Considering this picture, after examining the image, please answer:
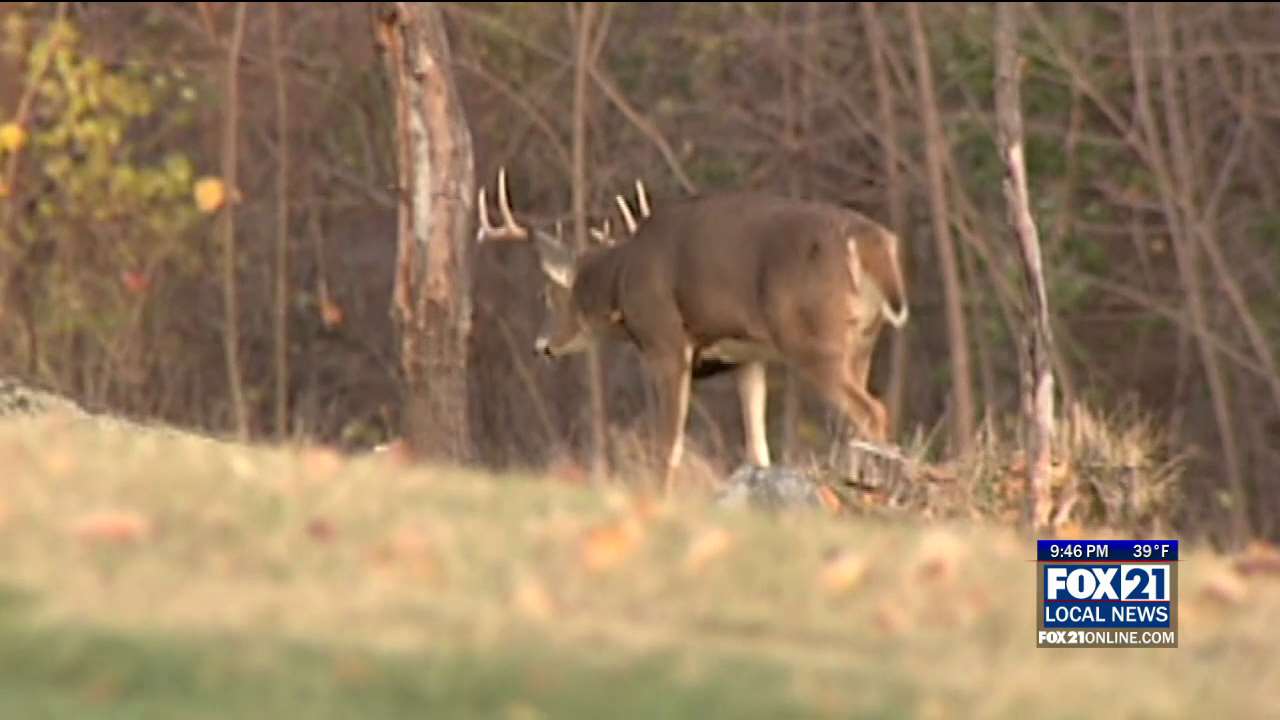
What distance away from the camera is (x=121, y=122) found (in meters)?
29.7

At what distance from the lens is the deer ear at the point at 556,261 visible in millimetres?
21234

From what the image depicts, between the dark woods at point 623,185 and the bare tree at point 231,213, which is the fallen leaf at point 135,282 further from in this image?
the bare tree at point 231,213

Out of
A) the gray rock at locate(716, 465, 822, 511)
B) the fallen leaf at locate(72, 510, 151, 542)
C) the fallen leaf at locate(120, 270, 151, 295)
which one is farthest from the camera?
the fallen leaf at locate(120, 270, 151, 295)

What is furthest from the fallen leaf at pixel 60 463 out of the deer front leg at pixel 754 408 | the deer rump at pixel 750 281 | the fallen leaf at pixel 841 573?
the deer rump at pixel 750 281

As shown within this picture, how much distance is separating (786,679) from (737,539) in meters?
1.45

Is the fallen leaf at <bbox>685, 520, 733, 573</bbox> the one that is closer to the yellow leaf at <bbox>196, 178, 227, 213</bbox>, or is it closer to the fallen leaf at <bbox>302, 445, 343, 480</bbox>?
the fallen leaf at <bbox>302, 445, 343, 480</bbox>

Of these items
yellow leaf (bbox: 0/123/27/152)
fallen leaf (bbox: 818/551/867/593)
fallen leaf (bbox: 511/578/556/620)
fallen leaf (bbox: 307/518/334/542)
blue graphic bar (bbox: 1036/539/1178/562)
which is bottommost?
Answer: fallen leaf (bbox: 511/578/556/620)

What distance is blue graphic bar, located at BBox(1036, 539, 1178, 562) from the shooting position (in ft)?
32.4

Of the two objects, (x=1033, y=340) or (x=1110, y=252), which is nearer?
(x=1033, y=340)

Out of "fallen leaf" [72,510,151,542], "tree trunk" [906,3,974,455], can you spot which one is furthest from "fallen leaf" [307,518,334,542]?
"tree trunk" [906,3,974,455]

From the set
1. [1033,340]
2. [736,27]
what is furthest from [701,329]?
[736,27]

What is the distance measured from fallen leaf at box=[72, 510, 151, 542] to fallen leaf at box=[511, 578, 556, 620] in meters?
1.02

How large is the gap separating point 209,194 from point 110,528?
69.0ft

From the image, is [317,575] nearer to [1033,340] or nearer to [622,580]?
[622,580]
